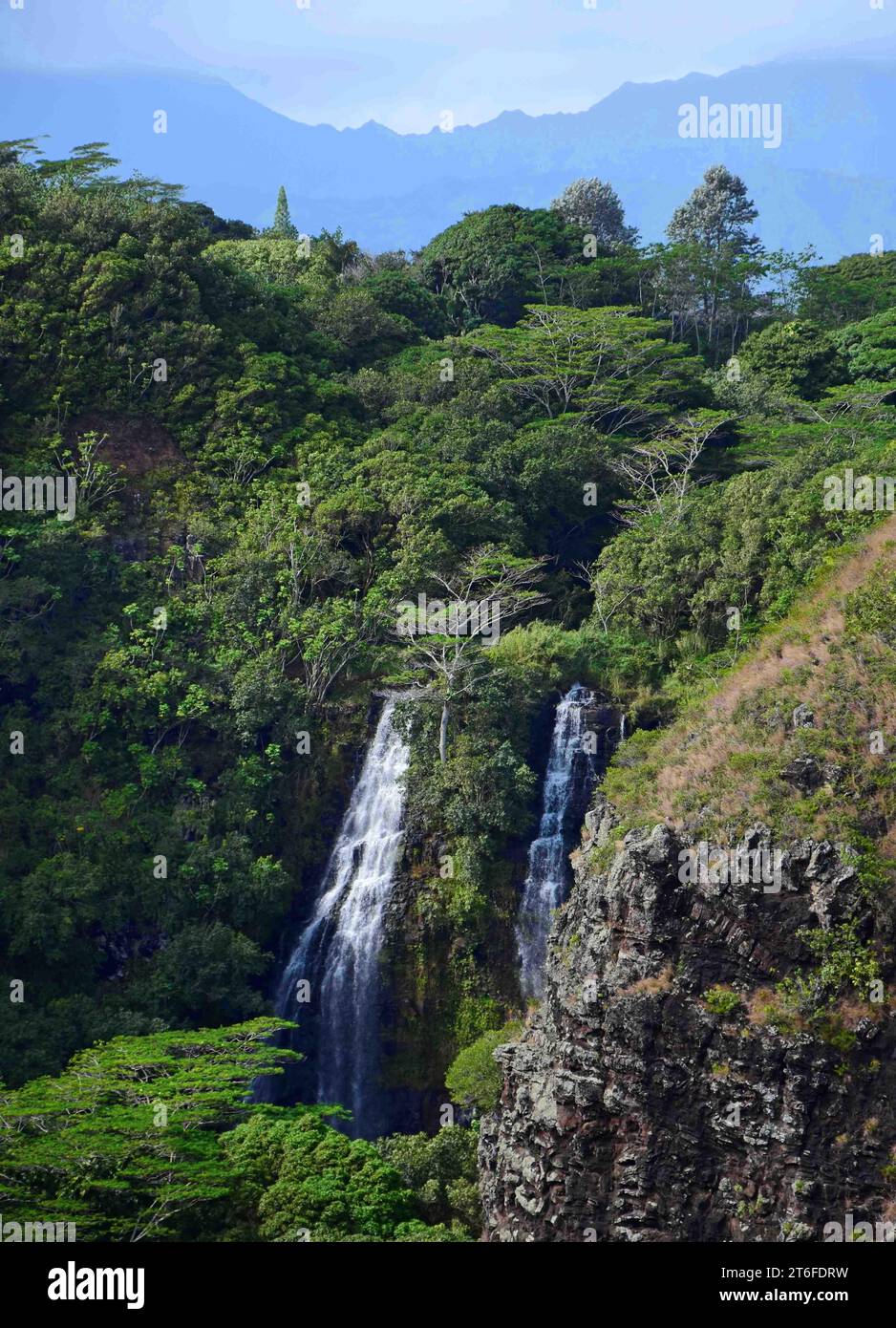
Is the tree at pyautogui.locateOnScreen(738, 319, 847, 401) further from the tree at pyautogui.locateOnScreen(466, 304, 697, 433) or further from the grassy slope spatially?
the grassy slope

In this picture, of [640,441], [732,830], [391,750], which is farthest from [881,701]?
[640,441]

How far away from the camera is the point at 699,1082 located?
72.5 feet

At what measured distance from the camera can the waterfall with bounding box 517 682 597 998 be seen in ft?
108

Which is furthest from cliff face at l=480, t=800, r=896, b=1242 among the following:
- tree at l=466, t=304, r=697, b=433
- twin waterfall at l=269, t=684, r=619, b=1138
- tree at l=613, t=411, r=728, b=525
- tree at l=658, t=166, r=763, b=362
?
tree at l=658, t=166, r=763, b=362

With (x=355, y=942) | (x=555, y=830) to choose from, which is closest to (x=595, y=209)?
(x=555, y=830)

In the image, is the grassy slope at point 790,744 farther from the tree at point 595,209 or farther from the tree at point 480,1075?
the tree at point 595,209

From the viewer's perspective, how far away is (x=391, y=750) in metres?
35.5

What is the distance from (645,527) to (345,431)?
10.4 meters

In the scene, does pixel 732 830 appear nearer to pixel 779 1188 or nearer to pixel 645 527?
pixel 779 1188

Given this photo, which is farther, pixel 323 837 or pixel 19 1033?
pixel 323 837

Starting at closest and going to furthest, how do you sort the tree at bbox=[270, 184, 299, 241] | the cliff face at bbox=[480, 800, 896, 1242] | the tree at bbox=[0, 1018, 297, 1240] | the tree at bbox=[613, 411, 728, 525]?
the cliff face at bbox=[480, 800, 896, 1242] → the tree at bbox=[0, 1018, 297, 1240] → the tree at bbox=[613, 411, 728, 525] → the tree at bbox=[270, 184, 299, 241]

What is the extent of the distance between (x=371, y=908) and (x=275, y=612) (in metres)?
8.90

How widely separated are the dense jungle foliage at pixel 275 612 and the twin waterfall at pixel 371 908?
591mm

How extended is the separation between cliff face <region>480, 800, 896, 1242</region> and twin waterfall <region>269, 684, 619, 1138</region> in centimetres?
847
